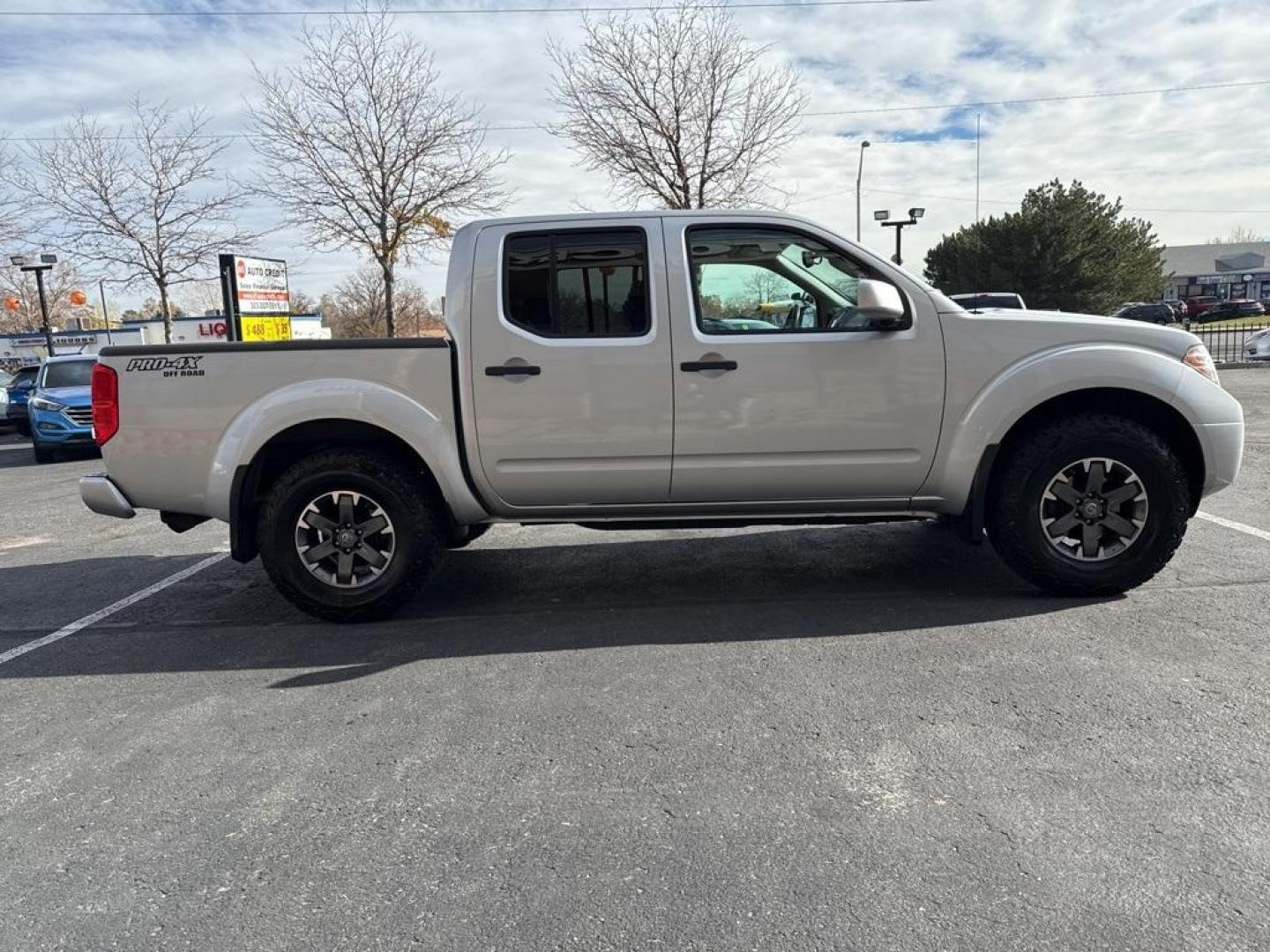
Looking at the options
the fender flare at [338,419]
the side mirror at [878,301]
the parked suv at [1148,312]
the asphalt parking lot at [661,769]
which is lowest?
the asphalt parking lot at [661,769]

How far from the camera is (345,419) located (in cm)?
A: 457

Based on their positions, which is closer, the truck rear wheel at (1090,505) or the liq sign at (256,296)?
the truck rear wheel at (1090,505)

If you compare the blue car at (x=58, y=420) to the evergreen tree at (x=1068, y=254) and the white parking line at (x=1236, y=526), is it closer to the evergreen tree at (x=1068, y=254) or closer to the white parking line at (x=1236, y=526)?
the white parking line at (x=1236, y=526)

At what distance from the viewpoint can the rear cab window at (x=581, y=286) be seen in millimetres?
4539

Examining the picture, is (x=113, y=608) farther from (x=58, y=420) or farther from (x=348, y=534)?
(x=58, y=420)

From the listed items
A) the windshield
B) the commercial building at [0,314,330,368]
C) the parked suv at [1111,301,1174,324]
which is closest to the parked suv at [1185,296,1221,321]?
the parked suv at [1111,301,1174,324]

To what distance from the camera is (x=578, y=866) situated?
2531mm

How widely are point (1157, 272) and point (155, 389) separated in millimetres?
41387

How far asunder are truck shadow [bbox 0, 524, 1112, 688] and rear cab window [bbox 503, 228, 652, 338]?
155 cm

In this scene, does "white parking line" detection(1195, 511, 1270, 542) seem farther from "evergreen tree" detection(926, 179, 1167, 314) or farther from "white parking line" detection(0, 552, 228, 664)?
"evergreen tree" detection(926, 179, 1167, 314)

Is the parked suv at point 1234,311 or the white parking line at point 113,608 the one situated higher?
the parked suv at point 1234,311

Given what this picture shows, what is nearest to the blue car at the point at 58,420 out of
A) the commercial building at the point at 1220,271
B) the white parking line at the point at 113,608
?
the white parking line at the point at 113,608

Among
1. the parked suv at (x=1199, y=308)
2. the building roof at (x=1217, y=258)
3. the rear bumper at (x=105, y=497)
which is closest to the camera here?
the rear bumper at (x=105, y=497)

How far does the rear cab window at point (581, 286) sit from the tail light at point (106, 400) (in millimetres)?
2099
